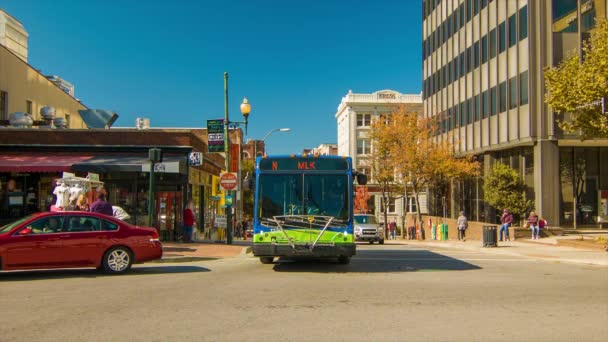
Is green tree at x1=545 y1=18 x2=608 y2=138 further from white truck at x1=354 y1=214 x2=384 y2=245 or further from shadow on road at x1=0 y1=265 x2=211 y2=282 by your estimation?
shadow on road at x1=0 y1=265 x2=211 y2=282

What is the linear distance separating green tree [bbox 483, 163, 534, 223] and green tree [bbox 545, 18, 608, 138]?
424 inches

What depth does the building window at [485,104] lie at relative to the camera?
38.5m

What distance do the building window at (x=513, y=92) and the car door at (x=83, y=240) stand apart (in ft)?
90.1

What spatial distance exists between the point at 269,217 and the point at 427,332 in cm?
674

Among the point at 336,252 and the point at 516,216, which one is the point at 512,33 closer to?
the point at 516,216

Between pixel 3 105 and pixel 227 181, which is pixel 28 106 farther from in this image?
pixel 227 181

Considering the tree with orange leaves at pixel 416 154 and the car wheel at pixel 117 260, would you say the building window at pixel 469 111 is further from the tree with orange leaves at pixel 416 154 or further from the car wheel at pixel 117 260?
the car wheel at pixel 117 260

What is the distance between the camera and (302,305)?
30.7 feet

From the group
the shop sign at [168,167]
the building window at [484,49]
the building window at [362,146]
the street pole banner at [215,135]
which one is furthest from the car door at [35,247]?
the building window at [362,146]

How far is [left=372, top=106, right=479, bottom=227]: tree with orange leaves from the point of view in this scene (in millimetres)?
40469

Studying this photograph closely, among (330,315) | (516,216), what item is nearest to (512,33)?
(516,216)

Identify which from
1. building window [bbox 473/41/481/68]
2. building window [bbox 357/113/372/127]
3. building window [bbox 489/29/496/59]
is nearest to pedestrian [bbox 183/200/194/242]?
building window [bbox 489/29/496/59]

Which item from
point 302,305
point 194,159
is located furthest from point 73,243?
point 194,159

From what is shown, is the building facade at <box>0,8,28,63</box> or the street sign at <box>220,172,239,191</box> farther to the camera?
the building facade at <box>0,8,28,63</box>
